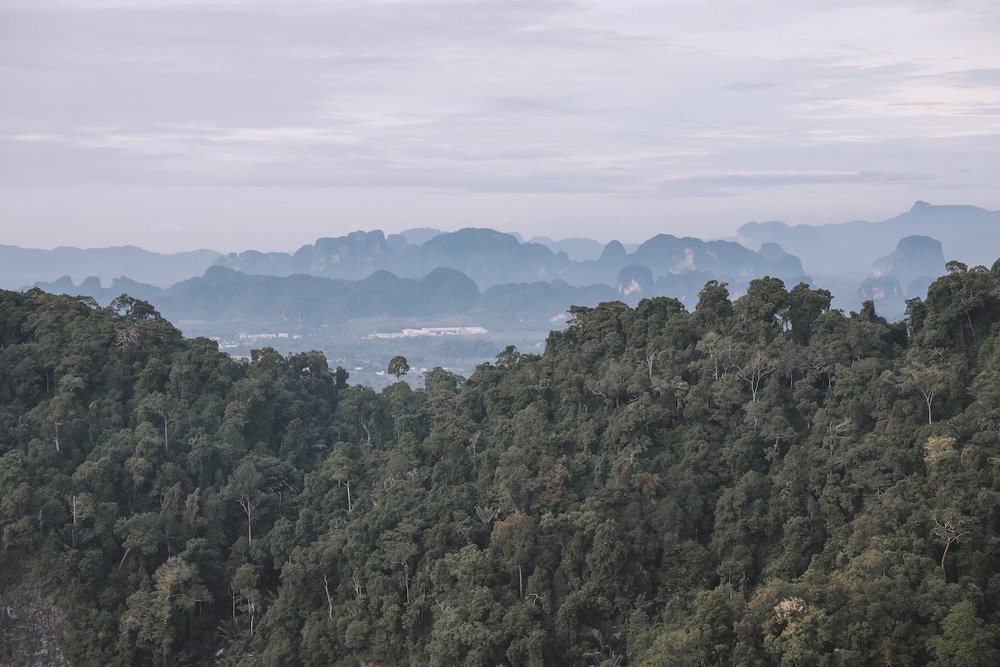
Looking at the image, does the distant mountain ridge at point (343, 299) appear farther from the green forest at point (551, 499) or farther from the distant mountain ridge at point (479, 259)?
the green forest at point (551, 499)

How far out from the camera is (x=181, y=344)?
90.2 ft

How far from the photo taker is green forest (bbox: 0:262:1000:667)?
Answer: 15047mm

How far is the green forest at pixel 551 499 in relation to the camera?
15047 mm

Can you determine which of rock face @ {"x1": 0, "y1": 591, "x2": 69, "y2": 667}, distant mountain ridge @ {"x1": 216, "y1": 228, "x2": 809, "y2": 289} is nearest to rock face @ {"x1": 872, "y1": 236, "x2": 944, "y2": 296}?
distant mountain ridge @ {"x1": 216, "y1": 228, "x2": 809, "y2": 289}

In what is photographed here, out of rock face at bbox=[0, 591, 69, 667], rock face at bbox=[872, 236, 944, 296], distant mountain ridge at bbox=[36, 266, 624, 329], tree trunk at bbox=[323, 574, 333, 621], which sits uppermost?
rock face at bbox=[872, 236, 944, 296]

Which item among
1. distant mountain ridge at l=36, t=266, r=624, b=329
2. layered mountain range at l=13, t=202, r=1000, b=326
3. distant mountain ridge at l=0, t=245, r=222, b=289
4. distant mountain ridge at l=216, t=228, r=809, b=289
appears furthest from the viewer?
distant mountain ridge at l=216, t=228, r=809, b=289

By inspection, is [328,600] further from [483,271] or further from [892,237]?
[892,237]

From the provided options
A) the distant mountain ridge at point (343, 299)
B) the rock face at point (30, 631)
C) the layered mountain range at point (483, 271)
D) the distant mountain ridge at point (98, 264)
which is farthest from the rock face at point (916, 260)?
the rock face at point (30, 631)

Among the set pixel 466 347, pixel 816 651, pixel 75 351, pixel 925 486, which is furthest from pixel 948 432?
pixel 466 347

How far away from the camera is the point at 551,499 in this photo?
19.5 m

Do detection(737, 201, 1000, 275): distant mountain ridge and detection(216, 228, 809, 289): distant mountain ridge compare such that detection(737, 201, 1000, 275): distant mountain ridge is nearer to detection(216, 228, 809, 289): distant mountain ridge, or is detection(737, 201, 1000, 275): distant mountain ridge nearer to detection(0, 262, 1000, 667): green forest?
detection(216, 228, 809, 289): distant mountain ridge

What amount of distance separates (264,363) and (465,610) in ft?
43.4

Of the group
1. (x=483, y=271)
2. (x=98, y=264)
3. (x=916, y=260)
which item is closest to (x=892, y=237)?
(x=916, y=260)

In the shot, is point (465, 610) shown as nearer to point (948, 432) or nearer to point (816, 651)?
point (816, 651)
